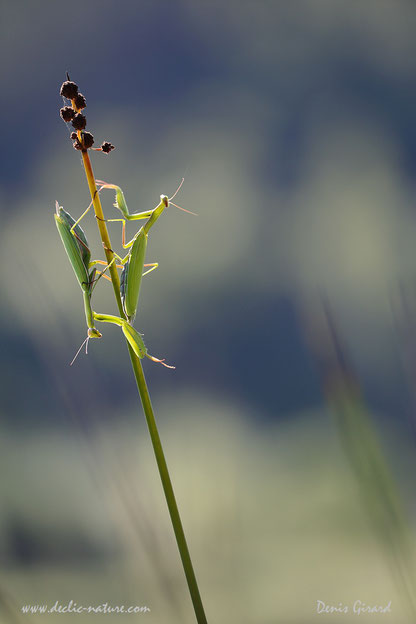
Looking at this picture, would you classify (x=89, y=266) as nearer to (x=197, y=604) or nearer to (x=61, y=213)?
(x=61, y=213)

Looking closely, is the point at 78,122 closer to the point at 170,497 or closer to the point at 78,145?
the point at 78,145

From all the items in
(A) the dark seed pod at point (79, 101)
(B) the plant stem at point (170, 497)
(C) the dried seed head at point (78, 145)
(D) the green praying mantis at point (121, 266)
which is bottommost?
(B) the plant stem at point (170, 497)

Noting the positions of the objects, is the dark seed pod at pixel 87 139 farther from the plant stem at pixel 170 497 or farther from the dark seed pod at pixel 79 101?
the plant stem at pixel 170 497

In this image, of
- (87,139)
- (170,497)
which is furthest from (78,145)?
(170,497)

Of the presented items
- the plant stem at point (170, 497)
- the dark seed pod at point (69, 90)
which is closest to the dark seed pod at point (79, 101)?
the dark seed pod at point (69, 90)

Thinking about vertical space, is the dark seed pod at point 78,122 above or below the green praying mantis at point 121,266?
above

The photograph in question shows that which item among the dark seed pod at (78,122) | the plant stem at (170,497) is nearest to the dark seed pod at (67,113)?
the dark seed pod at (78,122)

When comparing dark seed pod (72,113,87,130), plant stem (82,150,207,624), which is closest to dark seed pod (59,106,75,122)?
dark seed pod (72,113,87,130)

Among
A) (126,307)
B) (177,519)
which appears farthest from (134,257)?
(177,519)

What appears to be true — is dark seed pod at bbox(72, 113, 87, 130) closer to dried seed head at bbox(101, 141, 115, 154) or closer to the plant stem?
dried seed head at bbox(101, 141, 115, 154)

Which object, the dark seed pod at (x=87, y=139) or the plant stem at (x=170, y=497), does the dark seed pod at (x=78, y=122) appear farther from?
the plant stem at (x=170, y=497)
